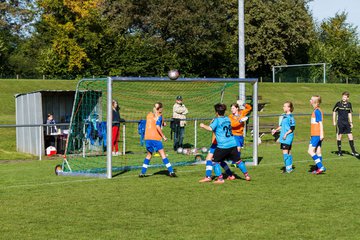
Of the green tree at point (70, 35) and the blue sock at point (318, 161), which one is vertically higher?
the green tree at point (70, 35)

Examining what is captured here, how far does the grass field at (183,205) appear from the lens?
8570mm

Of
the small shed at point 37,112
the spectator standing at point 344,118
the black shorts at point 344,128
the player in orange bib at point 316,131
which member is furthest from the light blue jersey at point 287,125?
the small shed at point 37,112

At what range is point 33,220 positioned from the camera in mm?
9500

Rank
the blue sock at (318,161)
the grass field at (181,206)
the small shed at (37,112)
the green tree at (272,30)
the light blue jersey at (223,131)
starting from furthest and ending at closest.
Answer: the green tree at (272,30) < the small shed at (37,112) < the blue sock at (318,161) < the light blue jersey at (223,131) < the grass field at (181,206)

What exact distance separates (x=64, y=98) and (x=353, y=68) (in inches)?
1950

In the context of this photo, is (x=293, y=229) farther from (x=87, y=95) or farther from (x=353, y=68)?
(x=353, y=68)

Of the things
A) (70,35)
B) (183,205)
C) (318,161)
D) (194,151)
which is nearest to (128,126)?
(194,151)

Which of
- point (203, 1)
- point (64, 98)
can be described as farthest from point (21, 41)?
Answer: point (64, 98)

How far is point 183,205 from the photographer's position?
10.6 meters

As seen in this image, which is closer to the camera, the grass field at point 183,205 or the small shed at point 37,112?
the grass field at point 183,205

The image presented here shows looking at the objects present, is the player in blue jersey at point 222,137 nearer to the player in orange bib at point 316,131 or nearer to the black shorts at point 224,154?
the black shorts at point 224,154

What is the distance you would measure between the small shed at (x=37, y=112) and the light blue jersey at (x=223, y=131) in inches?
335

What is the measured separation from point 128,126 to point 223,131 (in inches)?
442

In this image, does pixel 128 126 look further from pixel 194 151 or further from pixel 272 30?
pixel 272 30
